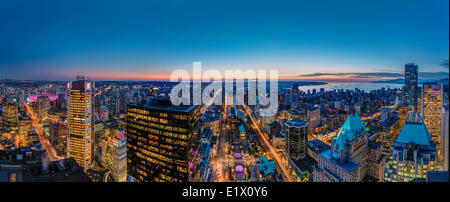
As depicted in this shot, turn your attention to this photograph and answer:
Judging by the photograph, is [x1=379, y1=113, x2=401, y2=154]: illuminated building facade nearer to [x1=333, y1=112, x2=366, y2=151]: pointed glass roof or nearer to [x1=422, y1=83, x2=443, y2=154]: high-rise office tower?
[x1=333, y1=112, x2=366, y2=151]: pointed glass roof

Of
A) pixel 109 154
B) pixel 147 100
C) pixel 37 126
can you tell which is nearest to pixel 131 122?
pixel 147 100

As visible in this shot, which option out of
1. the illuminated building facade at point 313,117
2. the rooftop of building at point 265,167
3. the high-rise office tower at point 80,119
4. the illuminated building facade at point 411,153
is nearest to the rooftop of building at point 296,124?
the illuminated building facade at point 313,117

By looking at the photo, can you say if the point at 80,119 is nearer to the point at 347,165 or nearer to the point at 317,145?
the point at 347,165

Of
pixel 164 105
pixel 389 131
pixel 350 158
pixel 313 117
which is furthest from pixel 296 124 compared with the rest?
pixel 164 105

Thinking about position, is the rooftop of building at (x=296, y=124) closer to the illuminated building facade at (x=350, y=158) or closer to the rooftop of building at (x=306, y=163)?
the rooftop of building at (x=306, y=163)
